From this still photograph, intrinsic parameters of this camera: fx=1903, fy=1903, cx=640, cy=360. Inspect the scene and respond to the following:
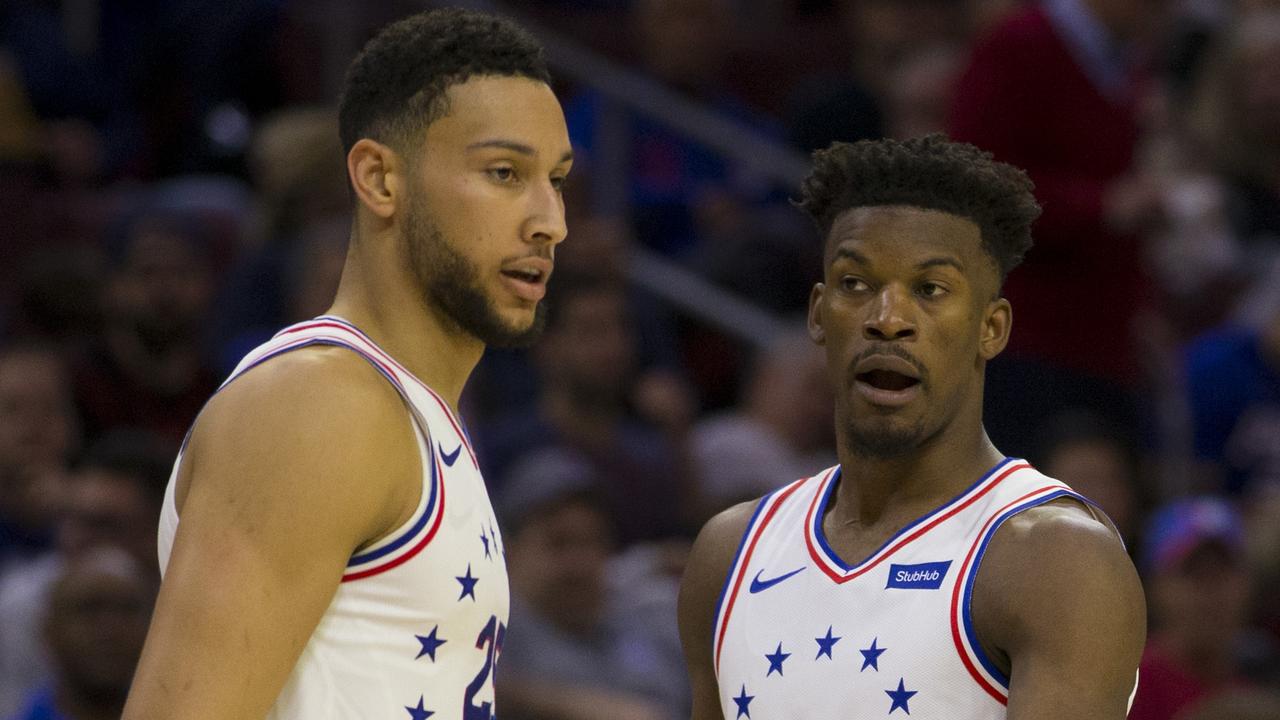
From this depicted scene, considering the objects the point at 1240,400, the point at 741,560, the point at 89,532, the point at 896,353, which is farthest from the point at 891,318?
the point at 1240,400

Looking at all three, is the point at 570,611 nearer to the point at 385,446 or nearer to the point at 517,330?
the point at 517,330

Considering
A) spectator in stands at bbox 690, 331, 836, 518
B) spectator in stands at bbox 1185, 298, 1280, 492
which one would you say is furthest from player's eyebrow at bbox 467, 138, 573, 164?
spectator in stands at bbox 1185, 298, 1280, 492

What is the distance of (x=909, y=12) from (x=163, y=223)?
3721 mm

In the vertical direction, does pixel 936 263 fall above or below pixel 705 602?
above

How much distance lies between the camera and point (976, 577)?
11.0 ft

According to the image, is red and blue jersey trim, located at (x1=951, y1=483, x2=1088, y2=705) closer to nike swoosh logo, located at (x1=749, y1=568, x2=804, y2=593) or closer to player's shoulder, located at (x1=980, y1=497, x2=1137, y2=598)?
player's shoulder, located at (x1=980, y1=497, x2=1137, y2=598)

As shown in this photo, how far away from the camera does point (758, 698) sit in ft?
11.6

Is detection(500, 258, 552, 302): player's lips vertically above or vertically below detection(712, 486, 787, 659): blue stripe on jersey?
above

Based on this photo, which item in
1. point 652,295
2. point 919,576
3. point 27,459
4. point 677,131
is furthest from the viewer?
point 677,131

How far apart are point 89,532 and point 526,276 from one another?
3498 mm

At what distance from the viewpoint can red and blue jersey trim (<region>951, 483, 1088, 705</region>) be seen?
10.8 feet

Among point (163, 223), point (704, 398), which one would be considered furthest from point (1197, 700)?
point (163, 223)

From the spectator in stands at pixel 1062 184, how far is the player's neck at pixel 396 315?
3.15 meters

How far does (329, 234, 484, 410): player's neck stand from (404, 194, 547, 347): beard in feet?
0.08
